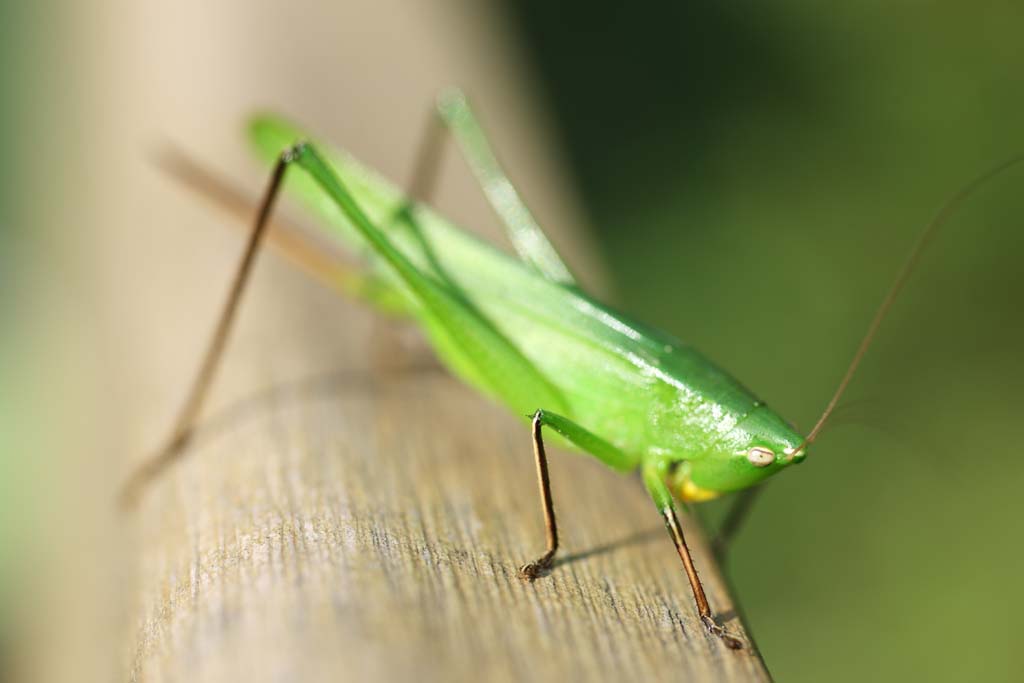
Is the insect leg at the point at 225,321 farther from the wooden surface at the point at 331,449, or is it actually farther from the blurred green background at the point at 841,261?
the blurred green background at the point at 841,261

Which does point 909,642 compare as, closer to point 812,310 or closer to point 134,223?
point 812,310

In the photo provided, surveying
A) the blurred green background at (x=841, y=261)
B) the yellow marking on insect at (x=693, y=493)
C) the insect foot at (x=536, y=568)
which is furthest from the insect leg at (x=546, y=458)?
the blurred green background at (x=841, y=261)

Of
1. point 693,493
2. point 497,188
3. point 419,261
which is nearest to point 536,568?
point 693,493

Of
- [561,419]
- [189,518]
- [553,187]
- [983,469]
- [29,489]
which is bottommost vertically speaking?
[29,489]

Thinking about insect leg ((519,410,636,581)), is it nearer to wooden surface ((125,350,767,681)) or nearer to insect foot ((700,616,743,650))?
wooden surface ((125,350,767,681))

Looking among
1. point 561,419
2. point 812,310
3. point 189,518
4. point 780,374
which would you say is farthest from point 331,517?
point 812,310

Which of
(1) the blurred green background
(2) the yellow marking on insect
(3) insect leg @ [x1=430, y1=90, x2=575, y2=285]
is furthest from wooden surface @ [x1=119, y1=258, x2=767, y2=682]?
(1) the blurred green background
